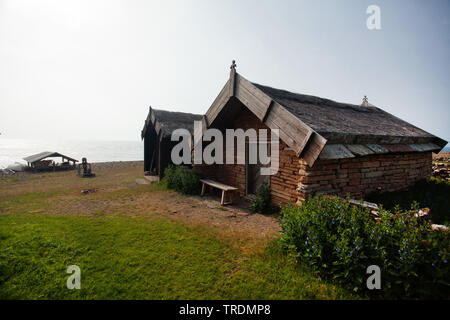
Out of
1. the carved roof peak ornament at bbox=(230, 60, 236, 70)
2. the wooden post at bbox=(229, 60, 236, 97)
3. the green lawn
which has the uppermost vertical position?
the carved roof peak ornament at bbox=(230, 60, 236, 70)

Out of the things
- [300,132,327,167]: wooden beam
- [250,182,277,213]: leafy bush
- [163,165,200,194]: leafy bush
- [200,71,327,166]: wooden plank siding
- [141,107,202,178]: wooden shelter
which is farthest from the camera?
[141,107,202,178]: wooden shelter

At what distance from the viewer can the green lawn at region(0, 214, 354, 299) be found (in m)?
3.05

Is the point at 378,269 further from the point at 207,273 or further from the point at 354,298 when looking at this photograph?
the point at 207,273

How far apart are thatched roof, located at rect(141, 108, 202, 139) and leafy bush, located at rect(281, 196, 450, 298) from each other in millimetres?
9724

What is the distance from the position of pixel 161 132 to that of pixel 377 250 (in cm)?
1113

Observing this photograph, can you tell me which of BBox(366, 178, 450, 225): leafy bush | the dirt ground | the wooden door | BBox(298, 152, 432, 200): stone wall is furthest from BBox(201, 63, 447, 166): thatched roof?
the dirt ground

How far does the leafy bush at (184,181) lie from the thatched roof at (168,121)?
2540mm

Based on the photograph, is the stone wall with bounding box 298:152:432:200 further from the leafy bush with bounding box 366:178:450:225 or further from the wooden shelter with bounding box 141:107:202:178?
the wooden shelter with bounding box 141:107:202:178

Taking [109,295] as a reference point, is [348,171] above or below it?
above

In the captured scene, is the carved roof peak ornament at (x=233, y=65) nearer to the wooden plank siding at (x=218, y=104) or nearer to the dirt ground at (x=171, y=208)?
the wooden plank siding at (x=218, y=104)

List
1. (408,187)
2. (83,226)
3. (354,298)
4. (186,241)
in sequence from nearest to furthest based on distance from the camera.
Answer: (354,298), (186,241), (83,226), (408,187)

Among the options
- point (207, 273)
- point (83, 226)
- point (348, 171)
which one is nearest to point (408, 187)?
point (348, 171)
